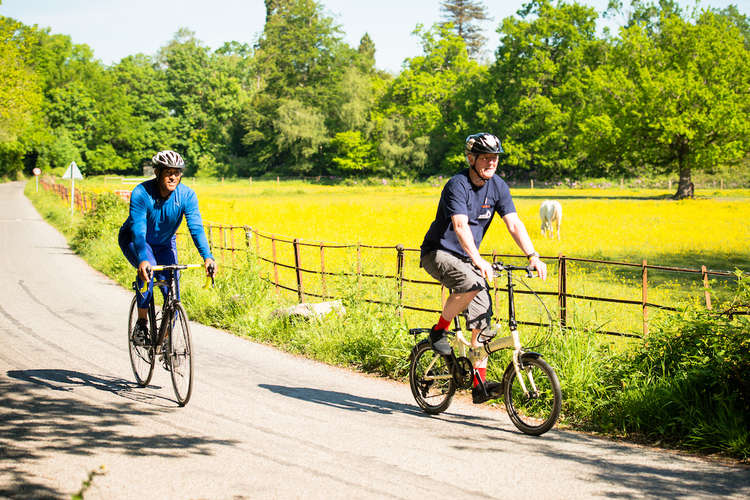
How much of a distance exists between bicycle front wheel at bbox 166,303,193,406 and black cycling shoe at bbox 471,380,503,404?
247 centimetres

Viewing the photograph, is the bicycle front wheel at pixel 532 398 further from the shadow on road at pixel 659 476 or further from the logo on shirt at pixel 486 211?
the logo on shirt at pixel 486 211

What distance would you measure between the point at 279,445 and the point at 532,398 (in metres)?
1.99

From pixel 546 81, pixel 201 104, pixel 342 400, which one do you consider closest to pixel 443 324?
pixel 342 400

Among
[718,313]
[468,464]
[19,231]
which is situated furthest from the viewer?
[19,231]

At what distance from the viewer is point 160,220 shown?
679 centimetres

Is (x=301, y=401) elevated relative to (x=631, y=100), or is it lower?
lower

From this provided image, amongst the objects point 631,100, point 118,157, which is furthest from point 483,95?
point 118,157

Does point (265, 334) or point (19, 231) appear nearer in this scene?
point (265, 334)

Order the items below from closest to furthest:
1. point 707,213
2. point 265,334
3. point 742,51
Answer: point 265,334
point 707,213
point 742,51

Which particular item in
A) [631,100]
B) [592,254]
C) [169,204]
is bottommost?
[592,254]

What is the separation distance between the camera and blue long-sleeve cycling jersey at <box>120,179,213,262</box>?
Result: 6.61m

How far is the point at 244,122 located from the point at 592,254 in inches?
3159

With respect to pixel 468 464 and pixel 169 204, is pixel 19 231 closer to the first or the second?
pixel 169 204

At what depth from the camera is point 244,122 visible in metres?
95.1
